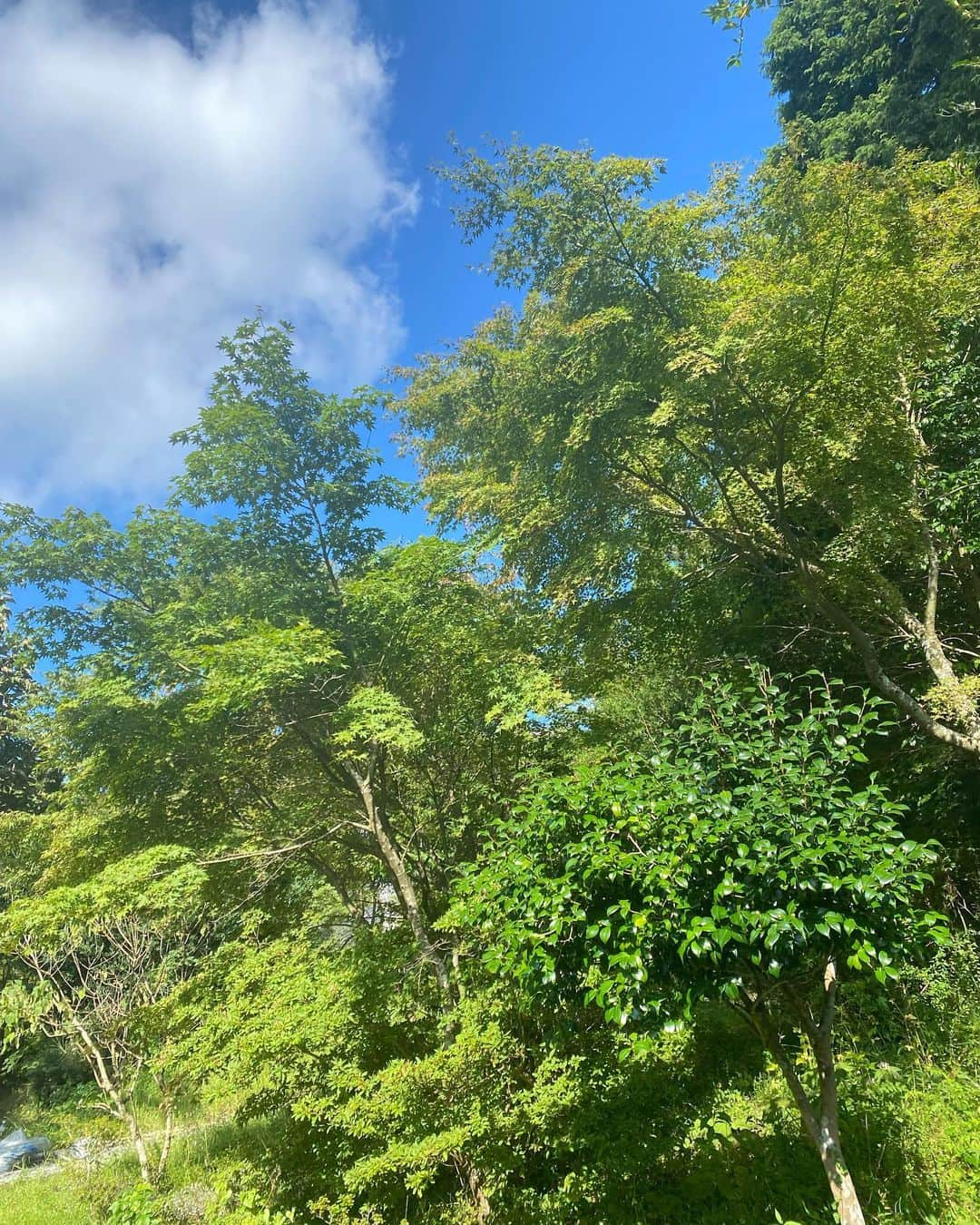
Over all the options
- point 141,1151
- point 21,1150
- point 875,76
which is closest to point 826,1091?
point 141,1151

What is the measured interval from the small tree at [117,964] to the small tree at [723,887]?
365 cm

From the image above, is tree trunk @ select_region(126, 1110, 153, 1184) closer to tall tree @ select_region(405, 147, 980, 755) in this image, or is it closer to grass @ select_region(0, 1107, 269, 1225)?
grass @ select_region(0, 1107, 269, 1225)

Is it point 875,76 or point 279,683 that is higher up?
point 875,76

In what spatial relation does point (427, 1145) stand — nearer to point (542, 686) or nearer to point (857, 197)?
point (542, 686)

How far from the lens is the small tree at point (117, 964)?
201 inches

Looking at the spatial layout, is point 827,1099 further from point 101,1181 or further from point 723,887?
point 101,1181

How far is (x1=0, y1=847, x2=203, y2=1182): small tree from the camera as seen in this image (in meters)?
5.11

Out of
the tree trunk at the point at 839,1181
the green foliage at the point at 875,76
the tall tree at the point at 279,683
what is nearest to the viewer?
the tree trunk at the point at 839,1181

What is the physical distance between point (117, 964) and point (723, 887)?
8429 mm

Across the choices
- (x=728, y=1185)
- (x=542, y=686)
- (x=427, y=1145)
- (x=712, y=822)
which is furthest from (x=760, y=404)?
(x=427, y=1145)

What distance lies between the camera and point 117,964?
7.69 meters

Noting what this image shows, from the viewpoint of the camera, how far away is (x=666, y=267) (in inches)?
225

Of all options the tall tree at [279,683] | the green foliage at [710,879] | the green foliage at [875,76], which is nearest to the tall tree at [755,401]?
the tall tree at [279,683]

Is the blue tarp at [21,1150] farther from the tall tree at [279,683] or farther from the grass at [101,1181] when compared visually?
the tall tree at [279,683]
